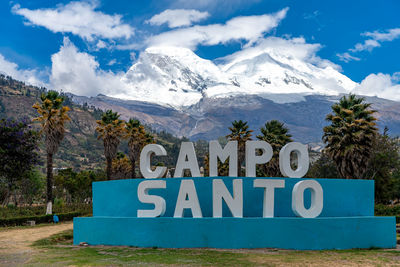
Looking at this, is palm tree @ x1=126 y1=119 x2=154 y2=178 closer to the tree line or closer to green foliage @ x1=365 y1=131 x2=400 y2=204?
the tree line

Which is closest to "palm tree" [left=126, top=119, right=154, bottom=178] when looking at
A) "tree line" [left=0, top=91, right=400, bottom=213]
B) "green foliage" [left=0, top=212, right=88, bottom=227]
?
"tree line" [left=0, top=91, right=400, bottom=213]

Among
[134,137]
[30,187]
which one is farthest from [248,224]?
[30,187]

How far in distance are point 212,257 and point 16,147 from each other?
1675 inches

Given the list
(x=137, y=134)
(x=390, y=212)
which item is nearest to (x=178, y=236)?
(x=390, y=212)

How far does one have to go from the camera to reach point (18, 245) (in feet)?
104

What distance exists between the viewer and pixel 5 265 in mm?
21859

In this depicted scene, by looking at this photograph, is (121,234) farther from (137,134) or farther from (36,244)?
(137,134)

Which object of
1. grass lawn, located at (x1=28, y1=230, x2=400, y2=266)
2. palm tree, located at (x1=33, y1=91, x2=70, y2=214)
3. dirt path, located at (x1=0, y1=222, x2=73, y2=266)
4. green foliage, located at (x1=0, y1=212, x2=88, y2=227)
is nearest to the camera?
grass lawn, located at (x1=28, y1=230, x2=400, y2=266)

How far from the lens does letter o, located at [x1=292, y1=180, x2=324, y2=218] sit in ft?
89.3

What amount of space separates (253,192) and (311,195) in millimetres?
3439

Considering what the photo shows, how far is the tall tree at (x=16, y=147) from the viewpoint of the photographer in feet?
190

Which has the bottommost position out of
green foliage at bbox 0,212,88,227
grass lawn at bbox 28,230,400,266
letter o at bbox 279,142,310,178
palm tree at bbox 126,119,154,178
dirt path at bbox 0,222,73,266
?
green foliage at bbox 0,212,88,227

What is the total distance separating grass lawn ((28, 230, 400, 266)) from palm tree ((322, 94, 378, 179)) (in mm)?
19814

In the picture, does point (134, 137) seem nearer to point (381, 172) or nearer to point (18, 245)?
point (381, 172)
